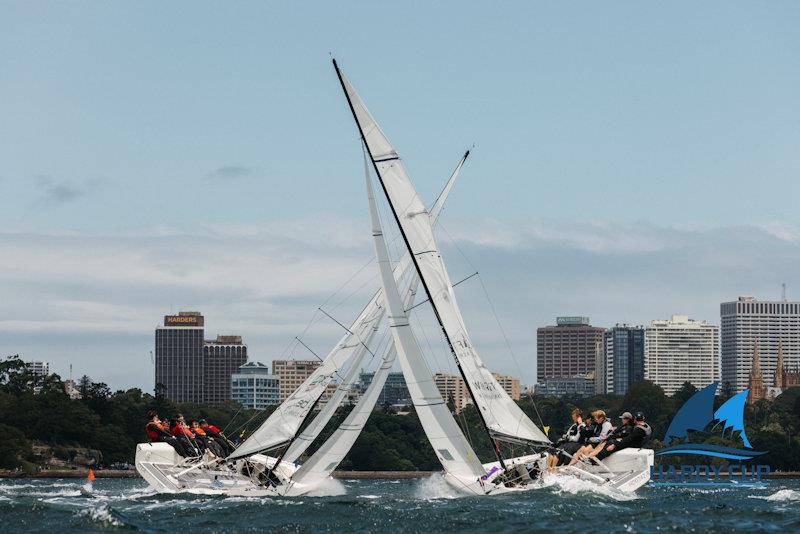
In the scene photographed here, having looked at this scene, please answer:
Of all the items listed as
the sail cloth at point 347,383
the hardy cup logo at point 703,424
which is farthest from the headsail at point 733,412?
the sail cloth at point 347,383

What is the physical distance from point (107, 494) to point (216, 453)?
4537 mm

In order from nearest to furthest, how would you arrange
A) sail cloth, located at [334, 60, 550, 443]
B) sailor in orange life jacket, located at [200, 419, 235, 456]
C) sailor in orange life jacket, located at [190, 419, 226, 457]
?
sail cloth, located at [334, 60, 550, 443] < sailor in orange life jacket, located at [190, 419, 226, 457] < sailor in orange life jacket, located at [200, 419, 235, 456]

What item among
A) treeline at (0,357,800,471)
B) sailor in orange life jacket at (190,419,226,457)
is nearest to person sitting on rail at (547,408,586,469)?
sailor in orange life jacket at (190,419,226,457)

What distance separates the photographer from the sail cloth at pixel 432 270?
126 ft

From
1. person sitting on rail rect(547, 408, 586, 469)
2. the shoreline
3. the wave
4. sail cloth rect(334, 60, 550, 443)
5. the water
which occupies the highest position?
sail cloth rect(334, 60, 550, 443)

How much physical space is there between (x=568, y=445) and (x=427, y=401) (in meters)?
3.92

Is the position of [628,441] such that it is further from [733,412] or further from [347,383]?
[733,412]

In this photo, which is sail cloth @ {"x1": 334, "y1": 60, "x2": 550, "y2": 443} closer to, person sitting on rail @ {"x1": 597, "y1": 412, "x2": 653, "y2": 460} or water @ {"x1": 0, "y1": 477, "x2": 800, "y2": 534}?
person sitting on rail @ {"x1": 597, "y1": 412, "x2": 653, "y2": 460}

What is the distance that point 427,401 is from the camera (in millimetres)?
39500

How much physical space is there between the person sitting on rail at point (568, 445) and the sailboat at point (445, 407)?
291 millimetres

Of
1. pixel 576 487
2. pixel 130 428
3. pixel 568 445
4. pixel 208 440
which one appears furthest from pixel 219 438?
pixel 130 428

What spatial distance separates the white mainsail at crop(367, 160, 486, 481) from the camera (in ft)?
128

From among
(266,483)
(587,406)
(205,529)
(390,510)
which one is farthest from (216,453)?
(587,406)

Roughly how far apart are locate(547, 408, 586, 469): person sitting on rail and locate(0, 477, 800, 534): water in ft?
2.63
